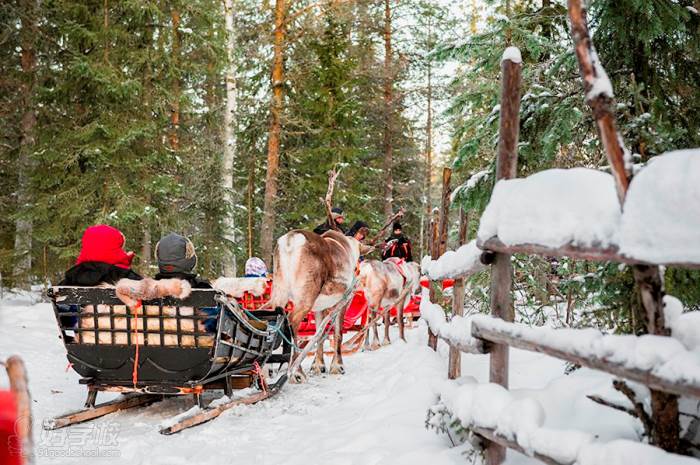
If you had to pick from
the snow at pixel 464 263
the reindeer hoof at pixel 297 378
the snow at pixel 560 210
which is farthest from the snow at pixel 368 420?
the snow at pixel 560 210

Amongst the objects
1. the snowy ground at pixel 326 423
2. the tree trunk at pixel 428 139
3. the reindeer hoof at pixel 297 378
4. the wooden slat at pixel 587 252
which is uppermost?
the tree trunk at pixel 428 139

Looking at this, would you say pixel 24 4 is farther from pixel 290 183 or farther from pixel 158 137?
pixel 290 183

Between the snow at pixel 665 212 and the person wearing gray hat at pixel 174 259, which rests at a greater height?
the snow at pixel 665 212

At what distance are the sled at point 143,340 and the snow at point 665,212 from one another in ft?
12.5

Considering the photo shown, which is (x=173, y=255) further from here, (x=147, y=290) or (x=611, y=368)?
(x=611, y=368)

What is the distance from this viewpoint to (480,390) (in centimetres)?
310

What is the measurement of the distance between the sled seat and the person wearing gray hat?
1.42ft

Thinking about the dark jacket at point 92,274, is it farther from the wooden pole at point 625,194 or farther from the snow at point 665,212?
the snow at point 665,212

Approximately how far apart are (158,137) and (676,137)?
11.8 metres

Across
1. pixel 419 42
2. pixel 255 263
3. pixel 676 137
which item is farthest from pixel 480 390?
pixel 419 42

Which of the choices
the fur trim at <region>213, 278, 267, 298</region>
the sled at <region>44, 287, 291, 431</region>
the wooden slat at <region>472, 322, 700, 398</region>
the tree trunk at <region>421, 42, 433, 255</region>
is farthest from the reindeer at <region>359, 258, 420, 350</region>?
the tree trunk at <region>421, 42, 433, 255</region>

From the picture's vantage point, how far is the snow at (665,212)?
1.90 m

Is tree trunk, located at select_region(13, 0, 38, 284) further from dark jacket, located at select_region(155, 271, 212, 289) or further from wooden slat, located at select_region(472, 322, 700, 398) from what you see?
wooden slat, located at select_region(472, 322, 700, 398)

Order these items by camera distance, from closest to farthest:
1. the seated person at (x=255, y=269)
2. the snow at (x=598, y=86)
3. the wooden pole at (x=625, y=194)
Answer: the wooden pole at (x=625, y=194)
the snow at (x=598, y=86)
the seated person at (x=255, y=269)
